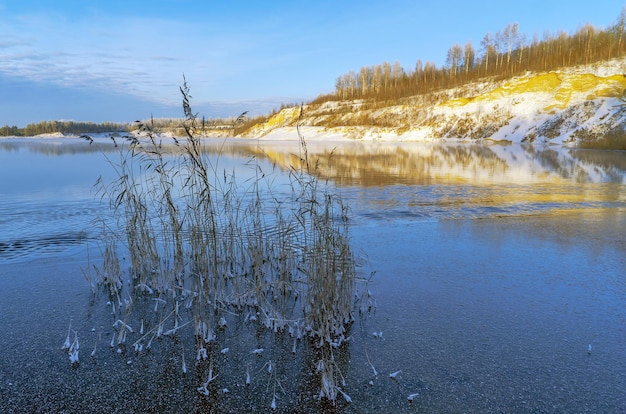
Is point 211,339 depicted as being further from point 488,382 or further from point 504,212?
point 504,212

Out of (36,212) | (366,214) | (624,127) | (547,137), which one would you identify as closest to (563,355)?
(366,214)

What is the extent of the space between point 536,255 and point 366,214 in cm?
453

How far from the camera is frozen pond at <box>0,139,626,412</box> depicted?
3.52 meters

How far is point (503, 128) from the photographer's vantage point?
2331 inches

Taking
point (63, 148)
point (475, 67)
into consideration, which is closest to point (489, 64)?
point (475, 67)

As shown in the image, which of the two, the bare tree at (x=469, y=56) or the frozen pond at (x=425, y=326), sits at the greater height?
the bare tree at (x=469, y=56)

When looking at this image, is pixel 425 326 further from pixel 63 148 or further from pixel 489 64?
pixel 489 64

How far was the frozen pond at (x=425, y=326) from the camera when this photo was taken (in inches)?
139

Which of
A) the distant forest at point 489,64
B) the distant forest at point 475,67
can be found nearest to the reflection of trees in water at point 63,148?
the distant forest at point 475,67

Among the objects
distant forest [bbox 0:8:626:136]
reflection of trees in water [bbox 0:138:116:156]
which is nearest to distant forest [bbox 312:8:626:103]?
distant forest [bbox 0:8:626:136]

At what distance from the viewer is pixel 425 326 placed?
4.75 m

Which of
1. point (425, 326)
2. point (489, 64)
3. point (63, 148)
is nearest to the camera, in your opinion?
point (425, 326)

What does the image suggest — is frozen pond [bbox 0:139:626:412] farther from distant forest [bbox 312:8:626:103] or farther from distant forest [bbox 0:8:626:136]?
distant forest [bbox 312:8:626:103]

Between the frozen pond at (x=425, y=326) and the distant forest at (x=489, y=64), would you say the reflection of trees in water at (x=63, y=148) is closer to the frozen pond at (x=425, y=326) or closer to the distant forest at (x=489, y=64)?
the frozen pond at (x=425, y=326)
